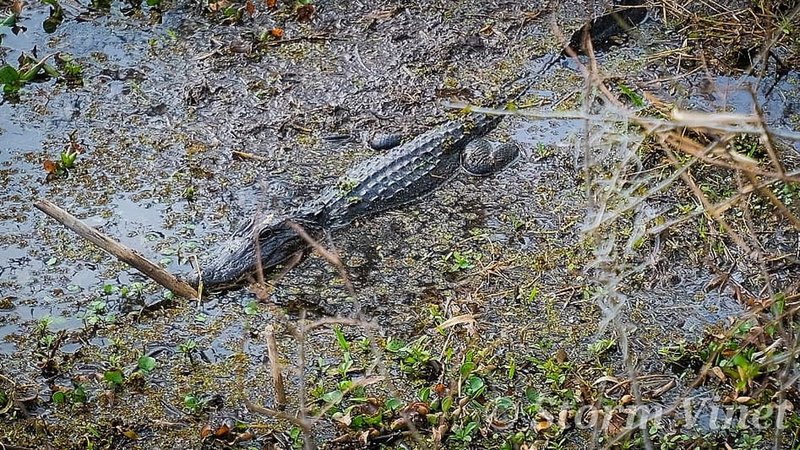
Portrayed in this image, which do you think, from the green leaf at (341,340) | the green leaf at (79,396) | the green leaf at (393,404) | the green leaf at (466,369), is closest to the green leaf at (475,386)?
the green leaf at (466,369)

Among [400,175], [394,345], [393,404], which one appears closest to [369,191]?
[400,175]

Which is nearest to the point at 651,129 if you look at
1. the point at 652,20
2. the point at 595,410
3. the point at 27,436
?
the point at 595,410

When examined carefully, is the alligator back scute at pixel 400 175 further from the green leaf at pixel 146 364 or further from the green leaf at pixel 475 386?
the green leaf at pixel 475 386

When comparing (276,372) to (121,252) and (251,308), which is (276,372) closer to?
(251,308)

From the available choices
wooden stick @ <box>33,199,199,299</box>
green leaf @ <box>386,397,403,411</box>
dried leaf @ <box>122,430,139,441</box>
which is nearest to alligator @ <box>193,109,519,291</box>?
wooden stick @ <box>33,199,199,299</box>

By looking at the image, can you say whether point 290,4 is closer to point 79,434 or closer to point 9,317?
point 9,317

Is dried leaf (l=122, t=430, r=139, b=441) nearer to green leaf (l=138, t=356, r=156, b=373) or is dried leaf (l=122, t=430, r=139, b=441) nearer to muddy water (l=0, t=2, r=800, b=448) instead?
muddy water (l=0, t=2, r=800, b=448)
